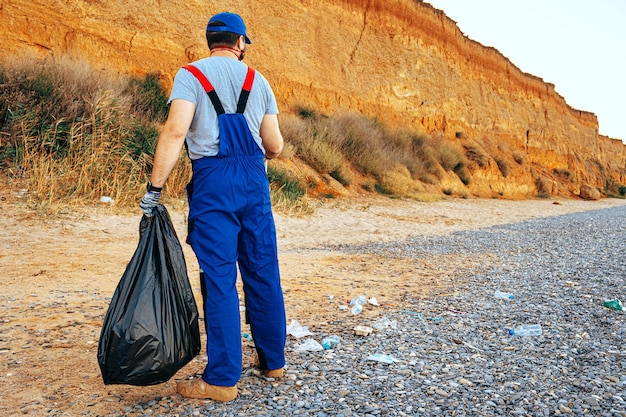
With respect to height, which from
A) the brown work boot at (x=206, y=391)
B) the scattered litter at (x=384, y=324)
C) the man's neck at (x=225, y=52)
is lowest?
the brown work boot at (x=206, y=391)

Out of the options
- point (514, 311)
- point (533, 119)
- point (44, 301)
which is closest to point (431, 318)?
point (514, 311)

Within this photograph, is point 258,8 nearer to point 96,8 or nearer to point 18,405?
point 96,8

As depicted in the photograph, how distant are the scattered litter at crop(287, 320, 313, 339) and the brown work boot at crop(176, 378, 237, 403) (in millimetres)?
1049

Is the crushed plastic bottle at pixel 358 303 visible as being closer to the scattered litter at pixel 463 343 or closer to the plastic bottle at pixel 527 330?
the scattered litter at pixel 463 343

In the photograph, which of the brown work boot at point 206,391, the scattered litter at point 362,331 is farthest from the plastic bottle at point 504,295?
the brown work boot at point 206,391

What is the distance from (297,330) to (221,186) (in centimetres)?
152

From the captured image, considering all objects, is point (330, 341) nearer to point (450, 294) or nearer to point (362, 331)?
point (362, 331)

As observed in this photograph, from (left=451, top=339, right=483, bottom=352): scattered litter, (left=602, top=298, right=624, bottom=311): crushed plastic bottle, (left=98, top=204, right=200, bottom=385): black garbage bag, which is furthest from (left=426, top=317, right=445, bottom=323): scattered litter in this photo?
(left=98, top=204, right=200, bottom=385): black garbage bag

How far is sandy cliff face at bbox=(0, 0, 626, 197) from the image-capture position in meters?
14.0

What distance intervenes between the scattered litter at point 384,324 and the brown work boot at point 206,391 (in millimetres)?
1535

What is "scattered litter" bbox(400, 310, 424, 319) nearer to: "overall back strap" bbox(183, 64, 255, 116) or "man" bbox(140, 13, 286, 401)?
"man" bbox(140, 13, 286, 401)

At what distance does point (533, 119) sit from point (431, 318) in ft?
123

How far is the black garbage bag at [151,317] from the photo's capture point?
2.39 m

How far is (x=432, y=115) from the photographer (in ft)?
88.2
